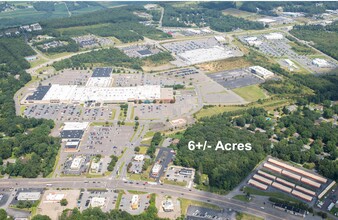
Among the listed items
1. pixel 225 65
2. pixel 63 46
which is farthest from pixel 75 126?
pixel 63 46

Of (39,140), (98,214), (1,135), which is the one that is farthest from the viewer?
(1,135)

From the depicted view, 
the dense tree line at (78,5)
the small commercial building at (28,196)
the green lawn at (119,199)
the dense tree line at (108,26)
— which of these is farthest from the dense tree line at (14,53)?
the dense tree line at (78,5)

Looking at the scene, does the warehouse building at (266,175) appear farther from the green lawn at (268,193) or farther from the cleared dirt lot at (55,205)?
the cleared dirt lot at (55,205)

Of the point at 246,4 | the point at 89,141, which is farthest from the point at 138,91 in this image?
the point at 246,4

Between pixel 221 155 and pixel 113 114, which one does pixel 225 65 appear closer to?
pixel 113 114

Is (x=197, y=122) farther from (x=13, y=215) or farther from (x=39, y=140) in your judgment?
(x=13, y=215)
